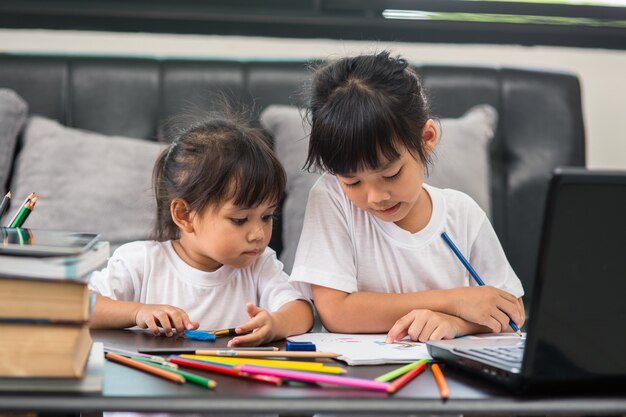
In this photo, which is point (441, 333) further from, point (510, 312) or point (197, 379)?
point (197, 379)

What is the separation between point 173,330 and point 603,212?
2.11ft

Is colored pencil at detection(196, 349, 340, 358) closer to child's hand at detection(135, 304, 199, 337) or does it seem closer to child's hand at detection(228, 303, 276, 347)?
child's hand at detection(228, 303, 276, 347)

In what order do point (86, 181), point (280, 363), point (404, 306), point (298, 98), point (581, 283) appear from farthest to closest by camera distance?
point (298, 98)
point (86, 181)
point (404, 306)
point (280, 363)
point (581, 283)

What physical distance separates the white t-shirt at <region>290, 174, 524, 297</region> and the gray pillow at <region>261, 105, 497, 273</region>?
42 cm

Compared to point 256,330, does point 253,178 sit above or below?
above

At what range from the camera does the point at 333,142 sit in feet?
3.92

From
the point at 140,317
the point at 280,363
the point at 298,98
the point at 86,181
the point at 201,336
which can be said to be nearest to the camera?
the point at 280,363

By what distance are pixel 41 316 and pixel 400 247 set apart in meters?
0.76

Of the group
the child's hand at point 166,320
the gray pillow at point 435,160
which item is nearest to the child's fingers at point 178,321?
the child's hand at point 166,320

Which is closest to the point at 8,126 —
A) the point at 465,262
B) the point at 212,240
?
the point at 212,240

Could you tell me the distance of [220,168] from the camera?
1.30 meters

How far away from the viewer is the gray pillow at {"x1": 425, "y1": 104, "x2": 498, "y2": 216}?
181 cm

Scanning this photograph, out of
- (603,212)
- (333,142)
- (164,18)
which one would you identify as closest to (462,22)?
(164,18)

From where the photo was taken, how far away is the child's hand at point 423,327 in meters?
1.07
